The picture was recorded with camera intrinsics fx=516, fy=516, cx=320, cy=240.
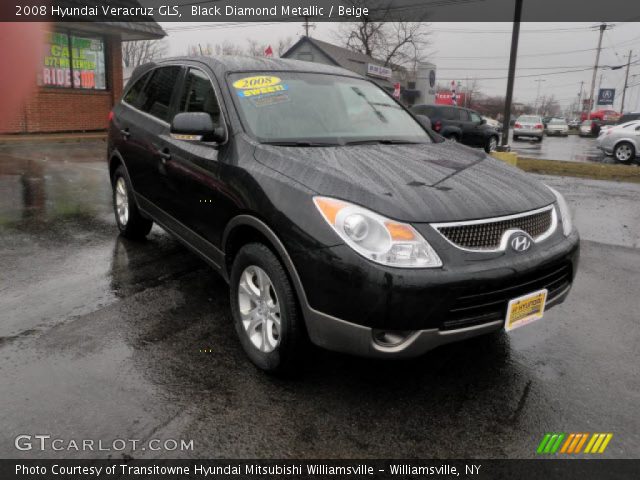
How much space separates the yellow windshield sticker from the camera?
352 centimetres

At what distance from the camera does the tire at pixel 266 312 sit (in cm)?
262

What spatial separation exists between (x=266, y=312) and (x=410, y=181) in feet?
3.49

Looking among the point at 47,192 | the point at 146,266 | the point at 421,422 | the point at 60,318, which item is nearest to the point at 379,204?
the point at 421,422

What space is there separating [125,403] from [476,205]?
2.03 m

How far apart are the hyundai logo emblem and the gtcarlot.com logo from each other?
899 mm

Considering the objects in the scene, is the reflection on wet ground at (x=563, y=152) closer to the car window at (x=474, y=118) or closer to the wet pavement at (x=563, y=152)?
the wet pavement at (x=563, y=152)

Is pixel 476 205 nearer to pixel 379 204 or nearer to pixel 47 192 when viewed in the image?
pixel 379 204

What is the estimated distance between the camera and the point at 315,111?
11.7 ft

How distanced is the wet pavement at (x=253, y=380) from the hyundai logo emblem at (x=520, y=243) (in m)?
0.82

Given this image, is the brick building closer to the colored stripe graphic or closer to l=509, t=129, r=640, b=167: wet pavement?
l=509, t=129, r=640, b=167: wet pavement

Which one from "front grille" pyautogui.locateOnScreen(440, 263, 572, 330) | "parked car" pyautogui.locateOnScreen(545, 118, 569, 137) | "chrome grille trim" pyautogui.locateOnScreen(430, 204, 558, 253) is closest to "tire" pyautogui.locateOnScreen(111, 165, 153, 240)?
"chrome grille trim" pyautogui.locateOnScreen(430, 204, 558, 253)

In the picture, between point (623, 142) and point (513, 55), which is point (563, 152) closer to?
point (623, 142)

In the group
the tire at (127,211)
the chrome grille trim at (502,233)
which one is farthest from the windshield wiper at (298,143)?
the tire at (127,211)

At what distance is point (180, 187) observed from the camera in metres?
3.76
